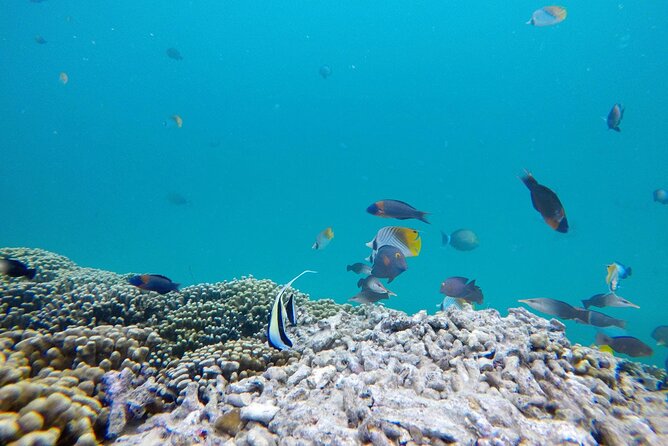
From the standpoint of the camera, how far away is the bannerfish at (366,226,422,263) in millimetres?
4680

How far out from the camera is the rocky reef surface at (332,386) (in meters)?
2.02

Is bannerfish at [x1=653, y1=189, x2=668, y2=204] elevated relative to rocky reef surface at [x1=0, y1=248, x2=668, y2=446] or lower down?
elevated

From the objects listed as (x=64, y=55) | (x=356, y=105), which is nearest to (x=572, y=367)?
(x=356, y=105)

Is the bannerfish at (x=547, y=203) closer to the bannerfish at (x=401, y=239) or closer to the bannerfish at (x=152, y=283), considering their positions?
the bannerfish at (x=401, y=239)

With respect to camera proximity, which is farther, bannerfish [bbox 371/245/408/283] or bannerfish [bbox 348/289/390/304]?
bannerfish [bbox 348/289/390/304]

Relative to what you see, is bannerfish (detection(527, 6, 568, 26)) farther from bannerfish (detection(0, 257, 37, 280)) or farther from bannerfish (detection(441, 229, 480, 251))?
bannerfish (detection(0, 257, 37, 280))

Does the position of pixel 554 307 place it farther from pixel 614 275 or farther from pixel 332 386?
pixel 332 386

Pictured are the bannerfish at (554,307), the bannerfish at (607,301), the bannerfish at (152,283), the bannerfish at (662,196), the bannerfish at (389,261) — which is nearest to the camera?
the bannerfish at (152,283)

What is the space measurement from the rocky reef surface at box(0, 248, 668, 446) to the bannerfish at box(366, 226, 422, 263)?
1008 millimetres

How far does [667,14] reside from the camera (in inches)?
2510

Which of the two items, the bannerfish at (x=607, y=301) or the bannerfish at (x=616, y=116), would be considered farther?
the bannerfish at (x=616, y=116)

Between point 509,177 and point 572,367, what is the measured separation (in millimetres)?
87057

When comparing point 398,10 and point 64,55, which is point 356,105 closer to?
point 398,10

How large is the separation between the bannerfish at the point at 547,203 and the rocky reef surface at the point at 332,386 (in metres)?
1.12
